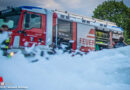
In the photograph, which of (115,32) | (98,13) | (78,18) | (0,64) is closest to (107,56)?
(0,64)

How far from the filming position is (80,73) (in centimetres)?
347

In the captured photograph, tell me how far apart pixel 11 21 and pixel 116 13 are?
13.8 metres

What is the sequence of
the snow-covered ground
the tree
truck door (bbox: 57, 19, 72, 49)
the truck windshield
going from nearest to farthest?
the snow-covered ground, the truck windshield, truck door (bbox: 57, 19, 72, 49), the tree

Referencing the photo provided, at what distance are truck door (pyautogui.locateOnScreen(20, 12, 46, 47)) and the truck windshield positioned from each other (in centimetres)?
31

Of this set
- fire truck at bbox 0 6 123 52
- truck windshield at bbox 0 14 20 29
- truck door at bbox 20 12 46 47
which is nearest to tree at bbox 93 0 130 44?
fire truck at bbox 0 6 123 52

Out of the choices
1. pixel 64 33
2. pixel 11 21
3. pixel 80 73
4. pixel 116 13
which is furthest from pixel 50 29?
pixel 116 13

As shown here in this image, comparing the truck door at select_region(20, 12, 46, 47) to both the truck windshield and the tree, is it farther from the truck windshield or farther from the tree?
the tree

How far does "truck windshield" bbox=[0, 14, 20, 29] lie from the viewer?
22.0ft

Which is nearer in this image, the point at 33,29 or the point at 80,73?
the point at 80,73

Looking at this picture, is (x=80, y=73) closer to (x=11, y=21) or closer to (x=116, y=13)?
(x=11, y=21)

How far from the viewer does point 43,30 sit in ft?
23.3

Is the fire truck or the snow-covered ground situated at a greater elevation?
the fire truck

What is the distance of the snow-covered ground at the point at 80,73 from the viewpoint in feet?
9.78

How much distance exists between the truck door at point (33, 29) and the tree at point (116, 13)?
12.2 metres
